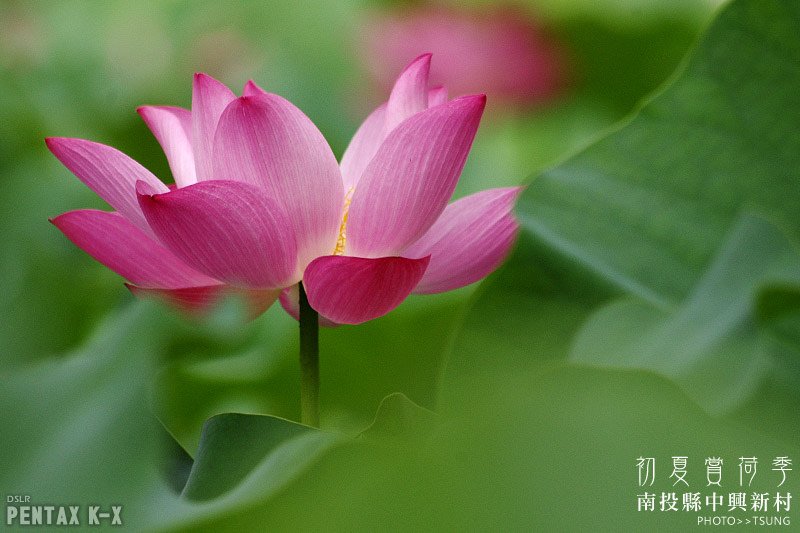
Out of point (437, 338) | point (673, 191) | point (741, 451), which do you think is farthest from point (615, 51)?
point (741, 451)

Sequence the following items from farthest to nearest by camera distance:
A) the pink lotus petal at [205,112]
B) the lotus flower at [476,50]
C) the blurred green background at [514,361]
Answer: the lotus flower at [476,50] < the pink lotus petal at [205,112] < the blurred green background at [514,361]

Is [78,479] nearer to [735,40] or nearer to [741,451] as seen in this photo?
[741,451]

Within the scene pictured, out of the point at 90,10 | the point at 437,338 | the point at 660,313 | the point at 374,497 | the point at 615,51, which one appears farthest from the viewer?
the point at 90,10

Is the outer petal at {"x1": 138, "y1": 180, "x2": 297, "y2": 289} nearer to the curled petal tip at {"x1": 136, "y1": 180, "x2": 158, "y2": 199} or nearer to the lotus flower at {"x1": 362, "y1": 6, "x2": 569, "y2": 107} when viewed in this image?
the curled petal tip at {"x1": 136, "y1": 180, "x2": 158, "y2": 199}

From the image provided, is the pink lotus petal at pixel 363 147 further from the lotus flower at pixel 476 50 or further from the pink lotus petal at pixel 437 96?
the lotus flower at pixel 476 50

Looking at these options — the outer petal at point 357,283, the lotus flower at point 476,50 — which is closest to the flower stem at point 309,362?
the outer petal at point 357,283
